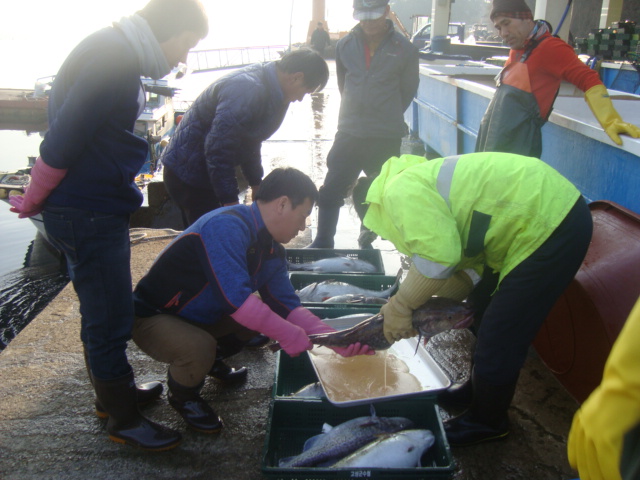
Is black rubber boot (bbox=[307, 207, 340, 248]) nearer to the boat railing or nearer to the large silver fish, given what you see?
the large silver fish

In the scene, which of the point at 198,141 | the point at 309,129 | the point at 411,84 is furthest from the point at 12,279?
the point at 411,84

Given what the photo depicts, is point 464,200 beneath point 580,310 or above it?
above

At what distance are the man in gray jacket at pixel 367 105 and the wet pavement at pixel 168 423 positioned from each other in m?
2.13

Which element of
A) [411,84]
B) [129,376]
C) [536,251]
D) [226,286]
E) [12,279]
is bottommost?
[12,279]

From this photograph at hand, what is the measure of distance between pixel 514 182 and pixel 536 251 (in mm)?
330

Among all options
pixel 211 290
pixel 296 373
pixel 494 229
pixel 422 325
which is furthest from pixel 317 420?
pixel 494 229

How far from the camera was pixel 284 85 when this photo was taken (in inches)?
159

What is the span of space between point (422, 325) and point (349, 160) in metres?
3.05

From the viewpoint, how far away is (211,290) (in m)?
2.89

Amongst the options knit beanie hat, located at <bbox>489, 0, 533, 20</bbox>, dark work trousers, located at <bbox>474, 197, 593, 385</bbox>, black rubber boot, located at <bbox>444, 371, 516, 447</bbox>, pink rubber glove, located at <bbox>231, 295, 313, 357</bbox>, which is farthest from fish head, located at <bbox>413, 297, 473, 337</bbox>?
knit beanie hat, located at <bbox>489, 0, 533, 20</bbox>

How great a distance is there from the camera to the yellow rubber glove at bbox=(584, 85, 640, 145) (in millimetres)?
A: 3398

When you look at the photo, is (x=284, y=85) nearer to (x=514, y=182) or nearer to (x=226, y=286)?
(x=226, y=286)

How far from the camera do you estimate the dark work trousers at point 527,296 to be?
2355 millimetres

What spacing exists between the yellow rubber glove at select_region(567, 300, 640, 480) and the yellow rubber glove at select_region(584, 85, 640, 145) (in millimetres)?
2809
